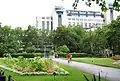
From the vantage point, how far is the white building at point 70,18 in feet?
424

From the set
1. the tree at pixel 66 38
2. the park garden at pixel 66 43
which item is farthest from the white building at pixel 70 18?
the tree at pixel 66 38

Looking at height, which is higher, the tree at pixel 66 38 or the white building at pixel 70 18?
the white building at pixel 70 18

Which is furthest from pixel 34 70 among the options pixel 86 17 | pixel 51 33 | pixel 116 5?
pixel 86 17

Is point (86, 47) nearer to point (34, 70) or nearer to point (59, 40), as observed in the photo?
point (59, 40)

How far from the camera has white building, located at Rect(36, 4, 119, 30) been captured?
5094 inches

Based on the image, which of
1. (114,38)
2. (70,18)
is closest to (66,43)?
(114,38)

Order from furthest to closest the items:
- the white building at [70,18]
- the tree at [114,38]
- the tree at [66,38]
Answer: the white building at [70,18] < the tree at [66,38] < the tree at [114,38]

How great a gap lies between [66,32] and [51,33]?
23.1 ft

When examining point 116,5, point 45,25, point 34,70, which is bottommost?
point 34,70

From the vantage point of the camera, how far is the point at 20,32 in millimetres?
76125

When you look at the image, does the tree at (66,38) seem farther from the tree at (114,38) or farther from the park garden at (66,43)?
the tree at (114,38)

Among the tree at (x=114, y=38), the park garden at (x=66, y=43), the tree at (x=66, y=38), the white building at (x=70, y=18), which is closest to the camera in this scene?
the tree at (x=114, y=38)

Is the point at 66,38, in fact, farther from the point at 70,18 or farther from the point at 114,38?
the point at 70,18

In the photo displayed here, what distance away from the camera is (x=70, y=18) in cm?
13825
